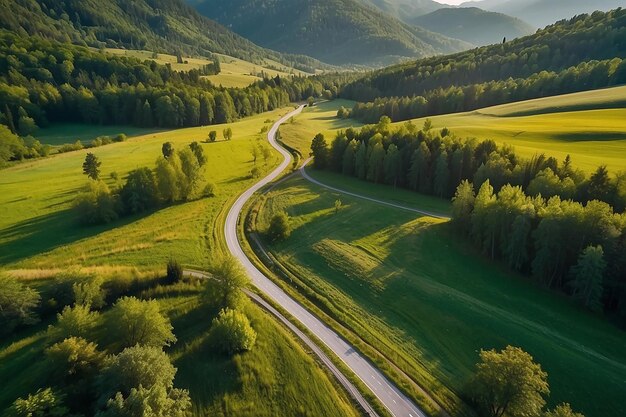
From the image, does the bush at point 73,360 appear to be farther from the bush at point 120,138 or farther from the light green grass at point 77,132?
the light green grass at point 77,132

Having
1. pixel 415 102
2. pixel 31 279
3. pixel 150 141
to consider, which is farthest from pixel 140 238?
pixel 415 102

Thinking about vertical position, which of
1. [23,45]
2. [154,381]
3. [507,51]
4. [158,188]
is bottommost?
[154,381]

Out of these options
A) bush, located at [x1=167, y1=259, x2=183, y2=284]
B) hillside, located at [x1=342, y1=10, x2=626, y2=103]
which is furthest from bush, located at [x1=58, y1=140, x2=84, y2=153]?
hillside, located at [x1=342, y1=10, x2=626, y2=103]

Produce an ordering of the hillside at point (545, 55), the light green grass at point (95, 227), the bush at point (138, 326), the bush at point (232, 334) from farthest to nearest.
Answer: the hillside at point (545, 55) < the light green grass at point (95, 227) < the bush at point (232, 334) < the bush at point (138, 326)

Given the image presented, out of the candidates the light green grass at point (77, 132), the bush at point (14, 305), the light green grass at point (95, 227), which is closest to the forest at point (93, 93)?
the light green grass at point (77, 132)

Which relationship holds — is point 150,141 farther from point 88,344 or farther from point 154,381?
point 154,381

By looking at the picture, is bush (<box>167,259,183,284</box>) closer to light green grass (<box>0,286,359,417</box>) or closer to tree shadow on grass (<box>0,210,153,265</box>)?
light green grass (<box>0,286,359,417</box>)

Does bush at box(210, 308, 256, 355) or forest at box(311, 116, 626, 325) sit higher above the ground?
forest at box(311, 116, 626, 325)

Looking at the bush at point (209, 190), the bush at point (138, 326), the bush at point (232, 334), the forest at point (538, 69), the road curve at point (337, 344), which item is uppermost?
the forest at point (538, 69)
